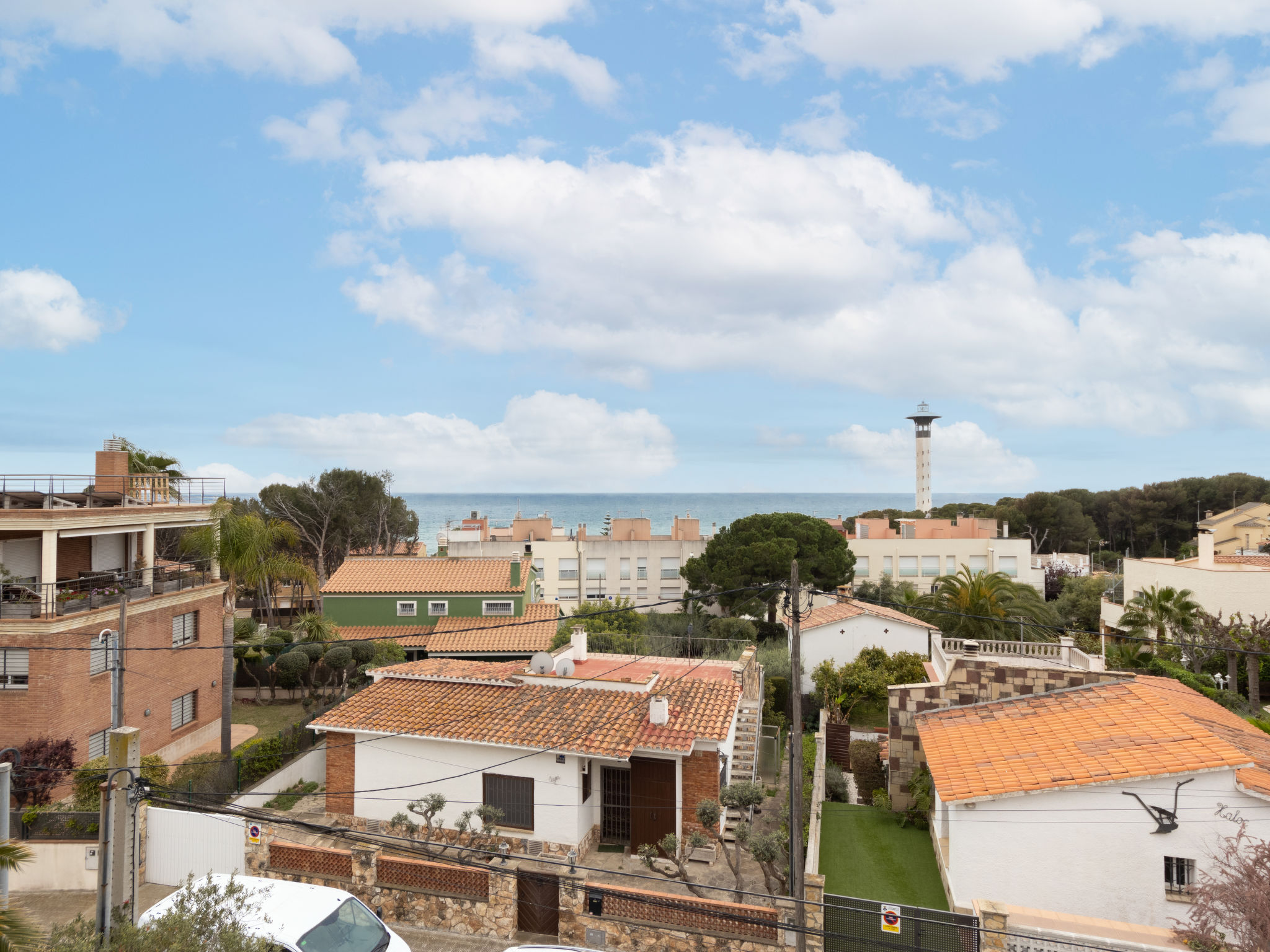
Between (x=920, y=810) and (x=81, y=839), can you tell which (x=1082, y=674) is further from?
(x=81, y=839)

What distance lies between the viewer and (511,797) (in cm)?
1742

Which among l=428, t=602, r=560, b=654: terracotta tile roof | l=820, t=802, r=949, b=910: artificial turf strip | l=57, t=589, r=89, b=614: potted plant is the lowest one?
l=820, t=802, r=949, b=910: artificial turf strip

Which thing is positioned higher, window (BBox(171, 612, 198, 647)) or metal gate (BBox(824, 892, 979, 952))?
window (BBox(171, 612, 198, 647))

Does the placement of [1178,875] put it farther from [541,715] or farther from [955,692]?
[541,715]

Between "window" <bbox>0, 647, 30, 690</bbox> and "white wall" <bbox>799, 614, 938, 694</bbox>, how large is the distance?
27.2 metres

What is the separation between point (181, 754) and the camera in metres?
25.7

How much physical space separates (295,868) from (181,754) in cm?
1334

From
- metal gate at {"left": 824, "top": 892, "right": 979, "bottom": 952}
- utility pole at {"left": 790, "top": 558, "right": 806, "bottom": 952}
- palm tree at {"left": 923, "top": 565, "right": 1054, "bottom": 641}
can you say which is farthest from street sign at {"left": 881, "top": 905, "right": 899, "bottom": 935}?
palm tree at {"left": 923, "top": 565, "right": 1054, "bottom": 641}

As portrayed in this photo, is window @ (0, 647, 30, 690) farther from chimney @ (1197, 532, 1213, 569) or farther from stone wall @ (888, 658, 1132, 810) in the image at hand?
chimney @ (1197, 532, 1213, 569)

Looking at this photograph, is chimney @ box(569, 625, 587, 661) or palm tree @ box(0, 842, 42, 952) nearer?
palm tree @ box(0, 842, 42, 952)

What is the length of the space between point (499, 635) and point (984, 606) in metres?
22.8

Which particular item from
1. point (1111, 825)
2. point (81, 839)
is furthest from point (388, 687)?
point (1111, 825)

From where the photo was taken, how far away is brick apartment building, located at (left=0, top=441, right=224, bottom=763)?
2027 centimetres

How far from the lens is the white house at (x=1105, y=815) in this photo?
13102 millimetres
